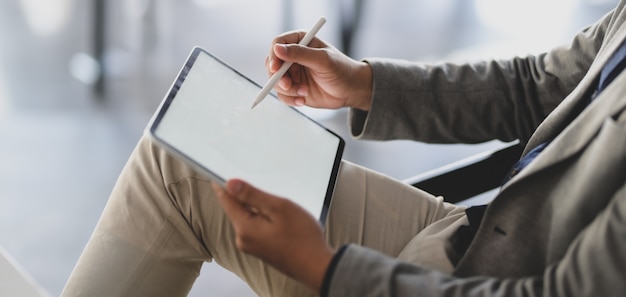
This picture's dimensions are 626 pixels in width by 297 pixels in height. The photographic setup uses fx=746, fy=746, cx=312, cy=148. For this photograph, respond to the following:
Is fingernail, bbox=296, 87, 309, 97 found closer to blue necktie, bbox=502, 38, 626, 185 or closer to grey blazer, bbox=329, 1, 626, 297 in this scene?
grey blazer, bbox=329, 1, 626, 297

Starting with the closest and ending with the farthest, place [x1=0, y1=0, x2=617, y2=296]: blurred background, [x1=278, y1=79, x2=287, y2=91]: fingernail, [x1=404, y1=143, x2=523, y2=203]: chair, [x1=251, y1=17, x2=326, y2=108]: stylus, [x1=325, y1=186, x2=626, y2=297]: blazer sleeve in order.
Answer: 1. [x1=325, y1=186, x2=626, y2=297]: blazer sleeve
2. [x1=251, y1=17, x2=326, y2=108]: stylus
3. [x1=278, y1=79, x2=287, y2=91]: fingernail
4. [x1=404, y1=143, x2=523, y2=203]: chair
5. [x1=0, y1=0, x2=617, y2=296]: blurred background

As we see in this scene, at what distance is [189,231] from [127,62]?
49.3 inches

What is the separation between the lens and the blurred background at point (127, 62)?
62.1 inches

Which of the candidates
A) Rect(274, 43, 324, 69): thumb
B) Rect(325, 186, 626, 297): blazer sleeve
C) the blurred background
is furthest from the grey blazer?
the blurred background

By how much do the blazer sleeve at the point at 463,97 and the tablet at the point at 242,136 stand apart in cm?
16

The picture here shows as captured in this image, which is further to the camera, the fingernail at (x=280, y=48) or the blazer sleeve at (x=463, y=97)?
the blazer sleeve at (x=463, y=97)

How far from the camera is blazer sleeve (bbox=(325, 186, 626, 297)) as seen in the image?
0.62 metres

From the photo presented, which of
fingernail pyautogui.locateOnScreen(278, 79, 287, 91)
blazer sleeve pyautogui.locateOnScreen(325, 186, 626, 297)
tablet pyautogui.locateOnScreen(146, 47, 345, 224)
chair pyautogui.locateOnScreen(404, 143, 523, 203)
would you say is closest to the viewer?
blazer sleeve pyautogui.locateOnScreen(325, 186, 626, 297)

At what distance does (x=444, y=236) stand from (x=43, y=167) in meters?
1.14

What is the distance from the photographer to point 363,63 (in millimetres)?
1044

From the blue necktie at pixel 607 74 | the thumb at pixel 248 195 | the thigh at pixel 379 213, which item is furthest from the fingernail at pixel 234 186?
the blue necktie at pixel 607 74

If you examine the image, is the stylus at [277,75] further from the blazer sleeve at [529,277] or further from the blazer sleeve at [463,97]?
the blazer sleeve at [529,277]

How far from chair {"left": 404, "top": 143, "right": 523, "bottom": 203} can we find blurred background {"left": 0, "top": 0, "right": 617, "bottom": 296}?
46 centimetres

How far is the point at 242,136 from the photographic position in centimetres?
82
